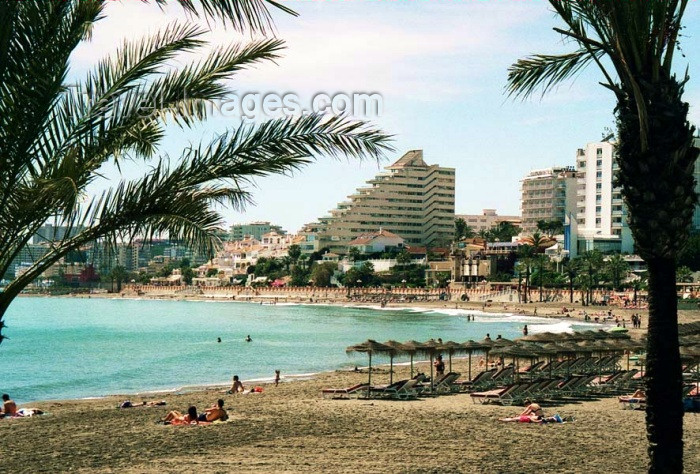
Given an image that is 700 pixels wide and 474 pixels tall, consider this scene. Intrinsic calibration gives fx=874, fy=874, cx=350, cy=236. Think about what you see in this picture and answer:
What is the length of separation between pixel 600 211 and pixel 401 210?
6859 centimetres

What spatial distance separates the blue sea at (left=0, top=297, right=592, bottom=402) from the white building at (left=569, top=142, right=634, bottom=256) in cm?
1844

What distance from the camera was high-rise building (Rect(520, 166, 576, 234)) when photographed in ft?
493

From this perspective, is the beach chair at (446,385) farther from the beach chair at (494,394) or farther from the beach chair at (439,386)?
the beach chair at (494,394)

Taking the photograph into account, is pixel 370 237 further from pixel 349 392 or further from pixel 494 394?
pixel 494 394

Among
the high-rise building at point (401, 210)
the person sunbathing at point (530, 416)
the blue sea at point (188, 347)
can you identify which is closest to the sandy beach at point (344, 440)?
the person sunbathing at point (530, 416)

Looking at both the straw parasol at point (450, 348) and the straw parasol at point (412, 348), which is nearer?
the straw parasol at point (412, 348)

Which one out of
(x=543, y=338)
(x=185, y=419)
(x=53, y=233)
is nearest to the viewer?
(x=53, y=233)

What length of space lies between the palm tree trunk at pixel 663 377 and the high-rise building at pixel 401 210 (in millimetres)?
154528

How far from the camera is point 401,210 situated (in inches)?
6649

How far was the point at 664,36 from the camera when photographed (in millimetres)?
7348

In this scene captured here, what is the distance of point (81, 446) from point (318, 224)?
153721 mm

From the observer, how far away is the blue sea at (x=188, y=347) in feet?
119

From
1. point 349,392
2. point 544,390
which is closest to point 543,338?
A: point 544,390

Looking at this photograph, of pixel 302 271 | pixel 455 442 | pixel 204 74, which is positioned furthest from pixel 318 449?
pixel 302 271
